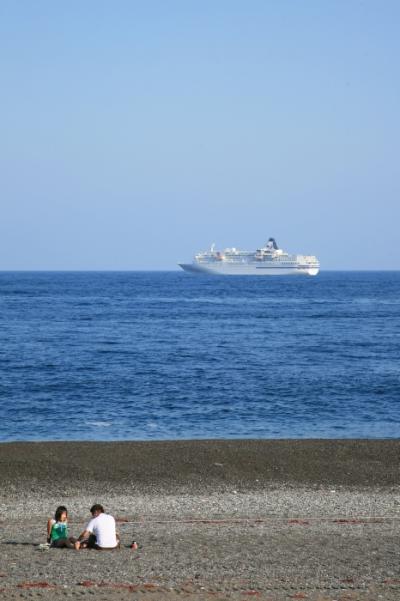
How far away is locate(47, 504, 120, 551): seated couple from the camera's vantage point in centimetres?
1273

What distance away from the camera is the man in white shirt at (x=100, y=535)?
1272cm

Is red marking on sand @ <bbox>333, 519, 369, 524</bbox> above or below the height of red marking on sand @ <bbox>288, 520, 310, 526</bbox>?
below

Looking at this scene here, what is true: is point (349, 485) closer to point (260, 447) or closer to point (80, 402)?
point (260, 447)

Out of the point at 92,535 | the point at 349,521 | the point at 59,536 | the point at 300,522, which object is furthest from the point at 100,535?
the point at 349,521

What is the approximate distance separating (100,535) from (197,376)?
80.6 feet

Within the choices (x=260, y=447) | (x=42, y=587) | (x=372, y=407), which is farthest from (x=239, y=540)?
(x=372, y=407)

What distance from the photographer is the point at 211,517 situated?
15.1 m

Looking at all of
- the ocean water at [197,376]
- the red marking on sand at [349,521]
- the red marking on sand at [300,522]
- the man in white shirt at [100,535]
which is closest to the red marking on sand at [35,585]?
the man in white shirt at [100,535]

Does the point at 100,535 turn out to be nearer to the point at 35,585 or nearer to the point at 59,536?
the point at 59,536

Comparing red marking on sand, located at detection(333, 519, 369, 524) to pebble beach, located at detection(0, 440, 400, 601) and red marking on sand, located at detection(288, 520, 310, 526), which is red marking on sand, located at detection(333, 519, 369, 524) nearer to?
pebble beach, located at detection(0, 440, 400, 601)

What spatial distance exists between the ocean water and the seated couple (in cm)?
1101

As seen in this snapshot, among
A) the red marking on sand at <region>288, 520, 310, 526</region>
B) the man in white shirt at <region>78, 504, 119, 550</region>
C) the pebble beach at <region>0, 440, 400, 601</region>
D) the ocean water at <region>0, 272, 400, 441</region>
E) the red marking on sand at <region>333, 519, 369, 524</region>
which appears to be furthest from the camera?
the ocean water at <region>0, 272, 400, 441</region>

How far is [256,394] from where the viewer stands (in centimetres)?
3209

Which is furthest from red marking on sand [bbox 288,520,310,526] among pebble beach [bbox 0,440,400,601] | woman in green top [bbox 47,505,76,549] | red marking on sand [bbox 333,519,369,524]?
woman in green top [bbox 47,505,76,549]
